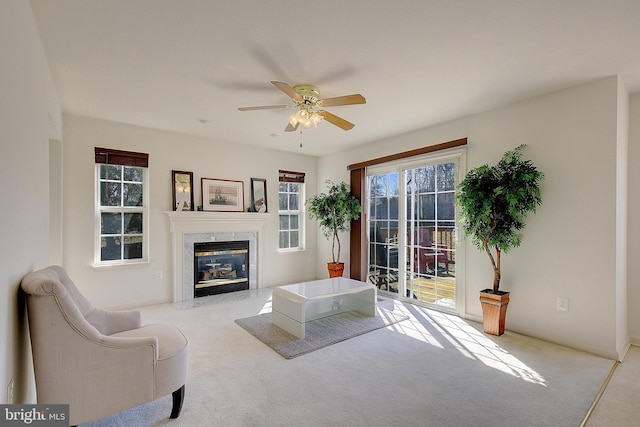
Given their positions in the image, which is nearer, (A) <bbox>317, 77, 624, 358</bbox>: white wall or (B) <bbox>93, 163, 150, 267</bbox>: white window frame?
(A) <bbox>317, 77, 624, 358</bbox>: white wall

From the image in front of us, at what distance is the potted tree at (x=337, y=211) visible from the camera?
533cm

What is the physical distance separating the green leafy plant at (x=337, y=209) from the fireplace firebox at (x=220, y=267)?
4.60 feet

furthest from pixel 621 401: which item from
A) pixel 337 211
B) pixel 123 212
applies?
pixel 123 212

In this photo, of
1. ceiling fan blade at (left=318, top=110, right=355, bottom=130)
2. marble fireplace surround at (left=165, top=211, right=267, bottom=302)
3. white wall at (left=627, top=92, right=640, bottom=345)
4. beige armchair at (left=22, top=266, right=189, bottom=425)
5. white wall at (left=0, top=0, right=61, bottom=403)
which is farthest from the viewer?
marble fireplace surround at (left=165, top=211, right=267, bottom=302)

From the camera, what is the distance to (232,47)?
2.39 meters

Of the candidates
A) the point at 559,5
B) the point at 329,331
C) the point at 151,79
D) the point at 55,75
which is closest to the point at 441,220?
the point at 329,331

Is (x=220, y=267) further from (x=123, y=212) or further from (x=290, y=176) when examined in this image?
(x=290, y=176)

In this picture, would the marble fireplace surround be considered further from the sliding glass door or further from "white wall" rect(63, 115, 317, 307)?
the sliding glass door

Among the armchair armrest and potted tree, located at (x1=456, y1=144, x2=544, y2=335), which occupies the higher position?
potted tree, located at (x1=456, y1=144, x2=544, y2=335)

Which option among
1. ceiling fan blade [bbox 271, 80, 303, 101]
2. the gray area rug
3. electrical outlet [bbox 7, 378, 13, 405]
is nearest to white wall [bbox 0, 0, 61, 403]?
electrical outlet [bbox 7, 378, 13, 405]

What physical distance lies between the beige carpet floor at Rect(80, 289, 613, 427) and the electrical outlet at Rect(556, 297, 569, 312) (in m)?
0.39

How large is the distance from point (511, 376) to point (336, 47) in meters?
2.97

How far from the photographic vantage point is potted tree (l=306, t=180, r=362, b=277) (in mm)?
5328

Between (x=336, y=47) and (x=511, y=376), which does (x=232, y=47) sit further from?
(x=511, y=376)
